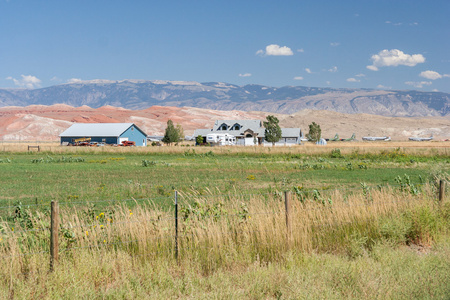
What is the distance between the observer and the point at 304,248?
10.2 m

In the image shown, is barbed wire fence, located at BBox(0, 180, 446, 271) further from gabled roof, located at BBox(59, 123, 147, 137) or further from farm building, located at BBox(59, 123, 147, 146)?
gabled roof, located at BBox(59, 123, 147, 137)

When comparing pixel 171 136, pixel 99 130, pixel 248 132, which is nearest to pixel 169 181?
pixel 171 136

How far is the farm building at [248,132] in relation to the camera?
111250 millimetres

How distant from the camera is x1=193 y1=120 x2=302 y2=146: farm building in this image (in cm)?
11125

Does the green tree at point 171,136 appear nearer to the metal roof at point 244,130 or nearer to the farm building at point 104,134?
the farm building at point 104,134

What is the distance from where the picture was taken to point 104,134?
340 ft

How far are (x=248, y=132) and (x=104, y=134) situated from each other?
35.8 metres

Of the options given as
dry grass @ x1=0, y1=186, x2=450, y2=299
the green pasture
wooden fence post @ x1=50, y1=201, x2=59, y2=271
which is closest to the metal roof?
the green pasture

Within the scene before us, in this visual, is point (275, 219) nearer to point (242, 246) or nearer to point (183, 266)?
point (242, 246)

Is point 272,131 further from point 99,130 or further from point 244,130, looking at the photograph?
point 99,130

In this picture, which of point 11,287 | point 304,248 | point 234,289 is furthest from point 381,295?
point 11,287

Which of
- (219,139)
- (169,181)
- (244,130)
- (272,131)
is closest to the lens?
(169,181)

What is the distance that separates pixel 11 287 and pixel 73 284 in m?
1.04

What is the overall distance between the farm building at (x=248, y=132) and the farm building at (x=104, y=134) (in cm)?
1732
